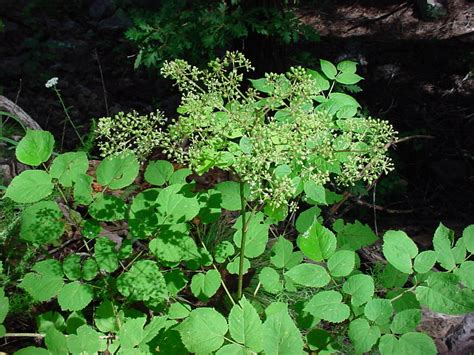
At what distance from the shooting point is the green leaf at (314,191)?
1.49 metres

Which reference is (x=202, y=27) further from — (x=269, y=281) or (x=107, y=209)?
(x=269, y=281)

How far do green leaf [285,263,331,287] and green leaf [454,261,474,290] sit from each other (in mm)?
399

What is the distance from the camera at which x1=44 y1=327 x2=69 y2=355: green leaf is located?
1516 mm

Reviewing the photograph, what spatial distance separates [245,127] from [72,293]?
84 cm

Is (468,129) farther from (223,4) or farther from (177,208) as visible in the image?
(177,208)

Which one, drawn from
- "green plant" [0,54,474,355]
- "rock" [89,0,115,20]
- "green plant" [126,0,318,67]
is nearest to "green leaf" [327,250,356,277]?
"green plant" [0,54,474,355]

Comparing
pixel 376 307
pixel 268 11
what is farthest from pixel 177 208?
pixel 268 11

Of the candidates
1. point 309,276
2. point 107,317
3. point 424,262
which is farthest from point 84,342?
point 424,262

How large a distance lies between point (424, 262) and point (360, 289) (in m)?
0.22

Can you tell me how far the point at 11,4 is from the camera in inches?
287

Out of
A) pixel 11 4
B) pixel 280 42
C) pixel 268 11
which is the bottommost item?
pixel 11 4

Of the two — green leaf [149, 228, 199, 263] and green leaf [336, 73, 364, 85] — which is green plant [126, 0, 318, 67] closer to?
green leaf [336, 73, 364, 85]

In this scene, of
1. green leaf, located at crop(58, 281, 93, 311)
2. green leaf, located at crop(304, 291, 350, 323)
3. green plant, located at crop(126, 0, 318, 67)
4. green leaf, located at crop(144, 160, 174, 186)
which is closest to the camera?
green leaf, located at crop(304, 291, 350, 323)

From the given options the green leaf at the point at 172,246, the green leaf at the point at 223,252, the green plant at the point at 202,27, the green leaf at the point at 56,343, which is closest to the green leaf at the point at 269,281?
the green leaf at the point at 223,252
